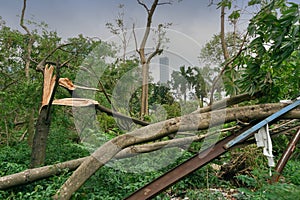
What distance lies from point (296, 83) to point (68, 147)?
2.98m

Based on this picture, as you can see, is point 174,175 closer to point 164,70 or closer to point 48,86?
point 164,70

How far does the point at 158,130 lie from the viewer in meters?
2.18

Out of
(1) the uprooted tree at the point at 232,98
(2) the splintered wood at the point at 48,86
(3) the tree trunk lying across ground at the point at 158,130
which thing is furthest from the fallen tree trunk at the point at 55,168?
(2) the splintered wood at the point at 48,86

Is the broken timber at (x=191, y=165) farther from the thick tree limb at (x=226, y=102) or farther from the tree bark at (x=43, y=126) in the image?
the tree bark at (x=43, y=126)

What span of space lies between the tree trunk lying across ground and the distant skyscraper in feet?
1.00

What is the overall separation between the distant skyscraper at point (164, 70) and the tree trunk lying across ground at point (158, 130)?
0.31 meters

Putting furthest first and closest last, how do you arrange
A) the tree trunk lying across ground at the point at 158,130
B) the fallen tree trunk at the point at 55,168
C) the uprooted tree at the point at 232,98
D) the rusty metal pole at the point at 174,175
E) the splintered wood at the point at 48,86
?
1. the splintered wood at the point at 48,86
2. the fallen tree trunk at the point at 55,168
3. the tree trunk lying across ground at the point at 158,130
4. the uprooted tree at the point at 232,98
5. the rusty metal pole at the point at 174,175

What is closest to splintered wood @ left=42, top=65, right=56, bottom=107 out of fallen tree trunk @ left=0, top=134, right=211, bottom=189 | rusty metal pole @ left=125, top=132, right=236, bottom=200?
fallen tree trunk @ left=0, top=134, right=211, bottom=189

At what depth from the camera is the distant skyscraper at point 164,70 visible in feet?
7.36

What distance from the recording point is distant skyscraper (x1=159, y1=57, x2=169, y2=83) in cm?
224

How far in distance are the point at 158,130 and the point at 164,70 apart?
17.2 inches

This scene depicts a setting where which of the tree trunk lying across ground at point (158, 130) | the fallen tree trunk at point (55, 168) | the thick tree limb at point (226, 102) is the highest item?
the thick tree limb at point (226, 102)

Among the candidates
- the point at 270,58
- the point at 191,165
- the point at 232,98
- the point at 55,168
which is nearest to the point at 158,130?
the point at 191,165

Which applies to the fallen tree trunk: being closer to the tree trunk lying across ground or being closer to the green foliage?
the tree trunk lying across ground
